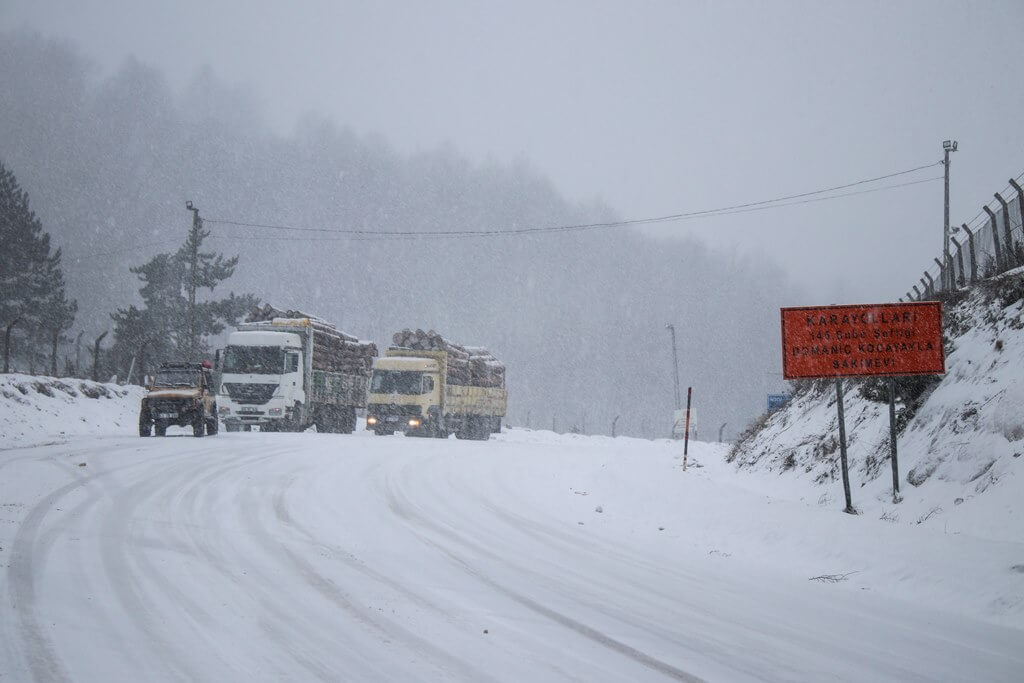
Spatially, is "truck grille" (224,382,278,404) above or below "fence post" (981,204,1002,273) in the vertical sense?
below

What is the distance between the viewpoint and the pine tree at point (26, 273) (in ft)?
166

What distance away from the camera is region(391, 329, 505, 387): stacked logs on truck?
33.5 meters

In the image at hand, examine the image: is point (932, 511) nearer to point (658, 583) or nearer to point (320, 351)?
point (658, 583)

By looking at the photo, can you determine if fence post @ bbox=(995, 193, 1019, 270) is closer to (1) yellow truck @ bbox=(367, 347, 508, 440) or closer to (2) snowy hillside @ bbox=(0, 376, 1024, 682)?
(2) snowy hillside @ bbox=(0, 376, 1024, 682)

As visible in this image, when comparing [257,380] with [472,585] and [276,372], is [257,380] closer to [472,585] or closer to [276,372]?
[276,372]

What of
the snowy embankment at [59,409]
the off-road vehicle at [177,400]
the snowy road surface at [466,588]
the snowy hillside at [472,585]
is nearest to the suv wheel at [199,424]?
the off-road vehicle at [177,400]

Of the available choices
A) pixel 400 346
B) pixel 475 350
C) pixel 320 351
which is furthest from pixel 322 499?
pixel 475 350

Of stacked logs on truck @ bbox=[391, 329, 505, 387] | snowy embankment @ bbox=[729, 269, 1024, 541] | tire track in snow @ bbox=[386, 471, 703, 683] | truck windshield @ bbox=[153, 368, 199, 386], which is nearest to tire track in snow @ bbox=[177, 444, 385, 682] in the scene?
tire track in snow @ bbox=[386, 471, 703, 683]

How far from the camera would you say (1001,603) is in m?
6.30

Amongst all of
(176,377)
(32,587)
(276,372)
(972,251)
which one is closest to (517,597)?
(32,587)

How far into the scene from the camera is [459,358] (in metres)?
35.5

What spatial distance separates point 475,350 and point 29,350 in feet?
105

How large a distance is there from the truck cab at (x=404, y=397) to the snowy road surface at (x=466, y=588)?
1960cm

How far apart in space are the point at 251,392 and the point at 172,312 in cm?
3068
